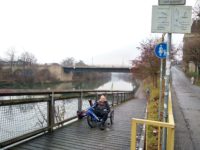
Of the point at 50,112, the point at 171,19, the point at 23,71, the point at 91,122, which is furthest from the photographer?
the point at 23,71

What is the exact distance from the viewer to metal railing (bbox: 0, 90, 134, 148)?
18.3 ft

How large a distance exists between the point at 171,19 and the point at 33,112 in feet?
13.0

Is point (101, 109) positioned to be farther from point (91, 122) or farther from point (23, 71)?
point (23, 71)

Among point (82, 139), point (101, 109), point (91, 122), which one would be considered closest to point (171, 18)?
point (82, 139)

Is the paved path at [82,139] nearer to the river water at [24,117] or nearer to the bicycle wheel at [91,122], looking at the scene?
the bicycle wheel at [91,122]

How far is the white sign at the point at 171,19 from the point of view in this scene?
437cm

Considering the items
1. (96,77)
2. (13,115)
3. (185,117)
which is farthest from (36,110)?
(96,77)

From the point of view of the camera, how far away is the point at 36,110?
6.78 m

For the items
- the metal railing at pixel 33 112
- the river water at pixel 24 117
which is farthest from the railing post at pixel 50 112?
the river water at pixel 24 117

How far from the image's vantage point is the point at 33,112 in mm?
6660

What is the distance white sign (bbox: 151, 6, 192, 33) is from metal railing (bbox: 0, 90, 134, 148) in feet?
10.4

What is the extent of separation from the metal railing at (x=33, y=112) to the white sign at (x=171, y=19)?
10.4 feet

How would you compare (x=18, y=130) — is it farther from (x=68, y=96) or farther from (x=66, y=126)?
(x=68, y=96)

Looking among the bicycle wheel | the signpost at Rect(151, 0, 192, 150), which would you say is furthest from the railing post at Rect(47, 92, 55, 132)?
the signpost at Rect(151, 0, 192, 150)
